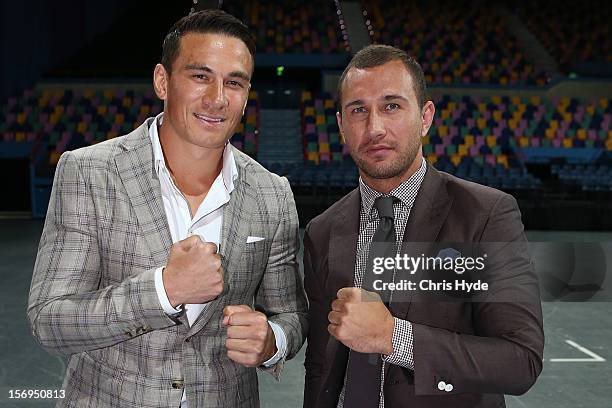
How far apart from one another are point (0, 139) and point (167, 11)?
1245 centimetres

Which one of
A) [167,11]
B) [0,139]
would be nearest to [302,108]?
[0,139]

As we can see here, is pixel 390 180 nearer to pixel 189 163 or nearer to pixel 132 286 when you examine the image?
pixel 189 163

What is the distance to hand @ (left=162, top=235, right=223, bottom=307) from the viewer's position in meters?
1.40

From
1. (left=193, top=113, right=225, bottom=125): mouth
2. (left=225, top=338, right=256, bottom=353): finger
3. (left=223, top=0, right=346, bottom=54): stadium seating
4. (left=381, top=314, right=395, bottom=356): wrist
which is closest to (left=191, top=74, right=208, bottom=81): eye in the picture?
(left=193, top=113, right=225, bottom=125): mouth

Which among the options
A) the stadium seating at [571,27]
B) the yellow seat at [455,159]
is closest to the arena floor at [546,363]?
the yellow seat at [455,159]

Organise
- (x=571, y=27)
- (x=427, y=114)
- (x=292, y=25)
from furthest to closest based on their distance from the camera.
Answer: (x=571, y=27) → (x=292, y=25) → (x=427, y=114)

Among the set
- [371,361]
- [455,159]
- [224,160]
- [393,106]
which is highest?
[455,159]

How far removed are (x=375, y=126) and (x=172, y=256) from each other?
0.68m

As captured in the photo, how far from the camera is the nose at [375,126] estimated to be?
170 centimetres

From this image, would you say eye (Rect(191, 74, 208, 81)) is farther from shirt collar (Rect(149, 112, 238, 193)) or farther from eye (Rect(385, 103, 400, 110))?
eye (Rect(385, 103, 400, 110))

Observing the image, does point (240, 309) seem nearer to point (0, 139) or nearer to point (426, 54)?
point (0, 139)

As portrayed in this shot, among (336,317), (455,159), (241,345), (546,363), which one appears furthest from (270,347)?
(455,159)

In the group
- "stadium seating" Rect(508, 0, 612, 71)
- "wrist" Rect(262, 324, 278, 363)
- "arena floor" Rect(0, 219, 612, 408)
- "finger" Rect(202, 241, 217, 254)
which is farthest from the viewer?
"stadium seating" Rect(508, 0, 612, 71)

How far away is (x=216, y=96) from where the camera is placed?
1.69m
